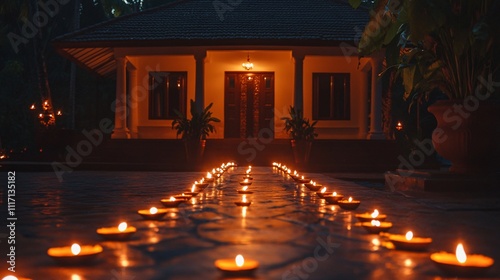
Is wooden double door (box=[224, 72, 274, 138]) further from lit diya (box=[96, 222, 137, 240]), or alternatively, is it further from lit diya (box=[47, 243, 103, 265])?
lit diya (box=[47, 243, 103, 265])

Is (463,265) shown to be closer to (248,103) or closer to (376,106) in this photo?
(376,106)

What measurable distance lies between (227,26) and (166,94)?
11.2 ft

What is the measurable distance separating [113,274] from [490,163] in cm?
587

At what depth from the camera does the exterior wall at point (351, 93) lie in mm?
17938

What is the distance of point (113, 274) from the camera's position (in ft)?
7.68

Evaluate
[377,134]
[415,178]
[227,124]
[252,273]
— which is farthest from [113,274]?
[227,124]

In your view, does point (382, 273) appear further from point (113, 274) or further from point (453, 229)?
point (453, 229)

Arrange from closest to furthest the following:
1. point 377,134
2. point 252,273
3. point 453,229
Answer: point 252,273 → point 453,229 → point 377,134

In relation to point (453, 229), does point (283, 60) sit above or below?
above

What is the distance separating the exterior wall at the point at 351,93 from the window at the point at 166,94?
4.41m

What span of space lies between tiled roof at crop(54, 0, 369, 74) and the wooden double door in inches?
81.8

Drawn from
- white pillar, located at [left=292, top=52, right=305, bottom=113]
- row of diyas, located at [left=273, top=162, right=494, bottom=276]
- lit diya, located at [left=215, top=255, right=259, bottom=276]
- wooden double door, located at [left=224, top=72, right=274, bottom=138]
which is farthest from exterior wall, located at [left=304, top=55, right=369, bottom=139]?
lit diya, located at [left=215, top=255, right=259, bottom=276]

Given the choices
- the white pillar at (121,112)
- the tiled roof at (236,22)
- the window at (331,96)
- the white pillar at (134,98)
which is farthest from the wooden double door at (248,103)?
the white pillar at (121,112)

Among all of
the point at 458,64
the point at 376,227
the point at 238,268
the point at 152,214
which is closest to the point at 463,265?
the point at 238,268
